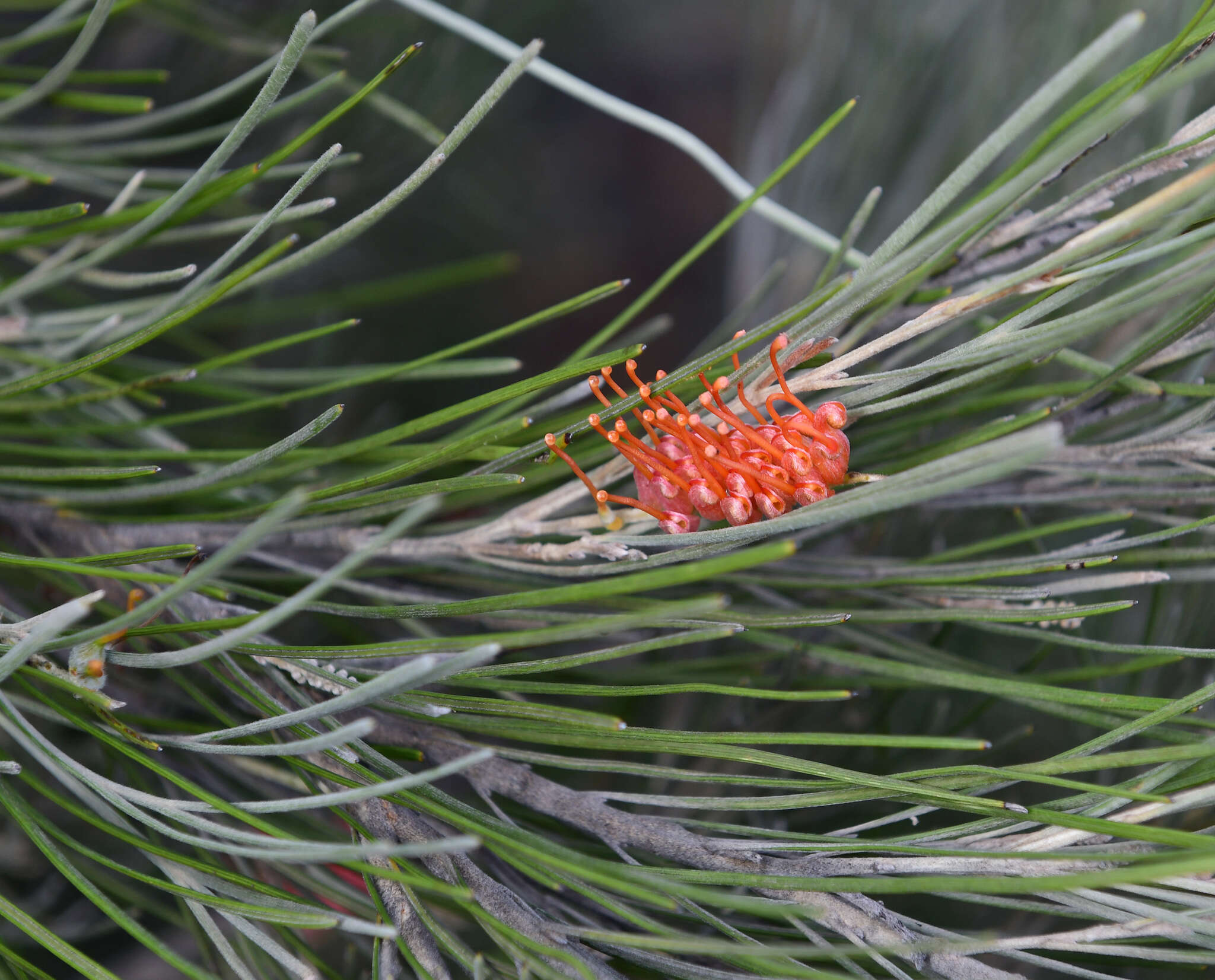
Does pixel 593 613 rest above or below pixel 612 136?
below

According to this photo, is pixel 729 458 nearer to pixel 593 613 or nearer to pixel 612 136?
pixel 593 613

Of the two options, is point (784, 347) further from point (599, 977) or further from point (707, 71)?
point (707, 71)

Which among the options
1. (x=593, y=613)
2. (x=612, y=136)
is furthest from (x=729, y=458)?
(x=612, y=136)

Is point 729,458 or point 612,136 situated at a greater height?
point 612,136

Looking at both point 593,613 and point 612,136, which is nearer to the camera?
point 593,613

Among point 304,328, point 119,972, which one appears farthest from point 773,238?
point 119,972

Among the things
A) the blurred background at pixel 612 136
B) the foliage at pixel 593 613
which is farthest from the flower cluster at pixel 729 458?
the blurred background at pixel 612 136

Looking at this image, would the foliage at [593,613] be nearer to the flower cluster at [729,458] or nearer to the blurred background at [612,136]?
the flower cluster at [729,458]
